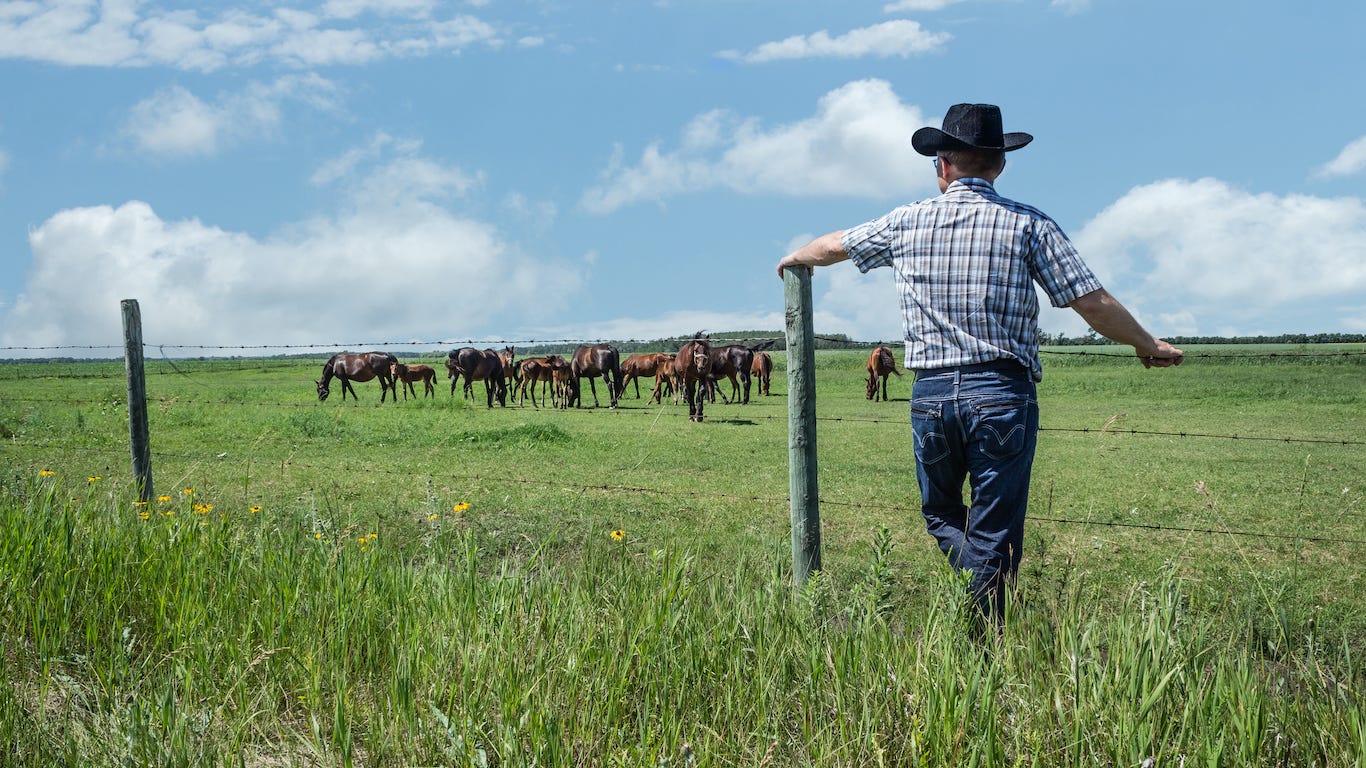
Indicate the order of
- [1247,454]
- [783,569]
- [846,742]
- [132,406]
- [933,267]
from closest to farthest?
[846,742] → [933,267] → [783,569] → [132,406] → [1247,454]

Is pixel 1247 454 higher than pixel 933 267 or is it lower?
lower

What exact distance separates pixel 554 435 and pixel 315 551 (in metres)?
10.6

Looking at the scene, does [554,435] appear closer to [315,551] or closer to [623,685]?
[315,551]

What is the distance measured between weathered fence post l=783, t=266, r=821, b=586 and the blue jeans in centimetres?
53

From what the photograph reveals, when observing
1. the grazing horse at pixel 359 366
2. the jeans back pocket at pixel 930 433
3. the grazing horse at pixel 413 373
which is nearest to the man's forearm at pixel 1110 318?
the jeans back pocket at pixel 930 433

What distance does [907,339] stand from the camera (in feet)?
12.6

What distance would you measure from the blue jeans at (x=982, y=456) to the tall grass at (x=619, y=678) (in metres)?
0.27

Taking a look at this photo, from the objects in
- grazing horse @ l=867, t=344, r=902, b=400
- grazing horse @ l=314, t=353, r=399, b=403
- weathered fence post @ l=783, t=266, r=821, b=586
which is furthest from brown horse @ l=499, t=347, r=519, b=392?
weathered fence post @ l=783, t=266, r=821, b=586

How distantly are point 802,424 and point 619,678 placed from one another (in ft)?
5.17

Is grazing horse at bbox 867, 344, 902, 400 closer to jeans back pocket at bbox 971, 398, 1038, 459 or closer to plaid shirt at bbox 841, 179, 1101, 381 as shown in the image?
plaid shirt at bbox 841, 179, 1101, 381

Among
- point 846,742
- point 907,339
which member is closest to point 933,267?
point 907,339

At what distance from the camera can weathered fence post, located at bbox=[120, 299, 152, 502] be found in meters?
7.09

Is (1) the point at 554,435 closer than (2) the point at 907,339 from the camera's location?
No

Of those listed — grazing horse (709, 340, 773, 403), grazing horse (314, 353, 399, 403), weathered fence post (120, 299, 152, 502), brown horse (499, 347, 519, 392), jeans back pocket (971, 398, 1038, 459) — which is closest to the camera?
jeans back pocket (971, 398, 1038, 459)
